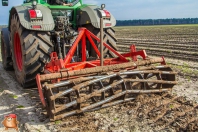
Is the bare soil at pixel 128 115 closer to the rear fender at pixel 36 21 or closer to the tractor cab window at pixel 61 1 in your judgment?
the rear fender at pixel 36 21

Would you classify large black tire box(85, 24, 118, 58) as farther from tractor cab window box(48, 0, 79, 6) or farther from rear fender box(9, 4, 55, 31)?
rear fender box(9, 4, 55, 31)

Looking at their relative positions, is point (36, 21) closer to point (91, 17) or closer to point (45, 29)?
point (45, 29)

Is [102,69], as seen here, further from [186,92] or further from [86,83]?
[186,92]

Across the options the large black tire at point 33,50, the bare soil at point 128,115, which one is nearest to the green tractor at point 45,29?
the large black tire at point 33,50

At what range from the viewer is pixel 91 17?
507 centimetres

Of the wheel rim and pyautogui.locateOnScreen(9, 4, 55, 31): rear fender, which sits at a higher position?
pyautogui.locateOnScreen(9, 4, 55, 31): rear fender

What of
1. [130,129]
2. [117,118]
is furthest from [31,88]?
[130,129]

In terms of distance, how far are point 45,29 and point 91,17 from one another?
116 centimetres

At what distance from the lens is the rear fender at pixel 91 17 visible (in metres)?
5.04

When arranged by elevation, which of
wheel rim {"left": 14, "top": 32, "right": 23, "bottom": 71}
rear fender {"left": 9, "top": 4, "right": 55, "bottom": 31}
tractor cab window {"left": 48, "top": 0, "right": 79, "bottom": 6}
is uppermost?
tractor cab window {"left": 48, "top": 0, "right": 79, "bottom": 6}

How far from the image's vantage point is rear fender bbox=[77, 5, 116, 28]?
5039 mm

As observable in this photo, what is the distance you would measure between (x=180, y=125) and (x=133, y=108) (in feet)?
2.62

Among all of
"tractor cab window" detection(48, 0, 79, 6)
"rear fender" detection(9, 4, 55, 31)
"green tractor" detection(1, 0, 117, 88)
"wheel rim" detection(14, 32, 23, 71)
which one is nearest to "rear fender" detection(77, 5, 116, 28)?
"green tractor" detection(1, 0, 117, 88)

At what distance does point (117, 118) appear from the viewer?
10.9 feet
